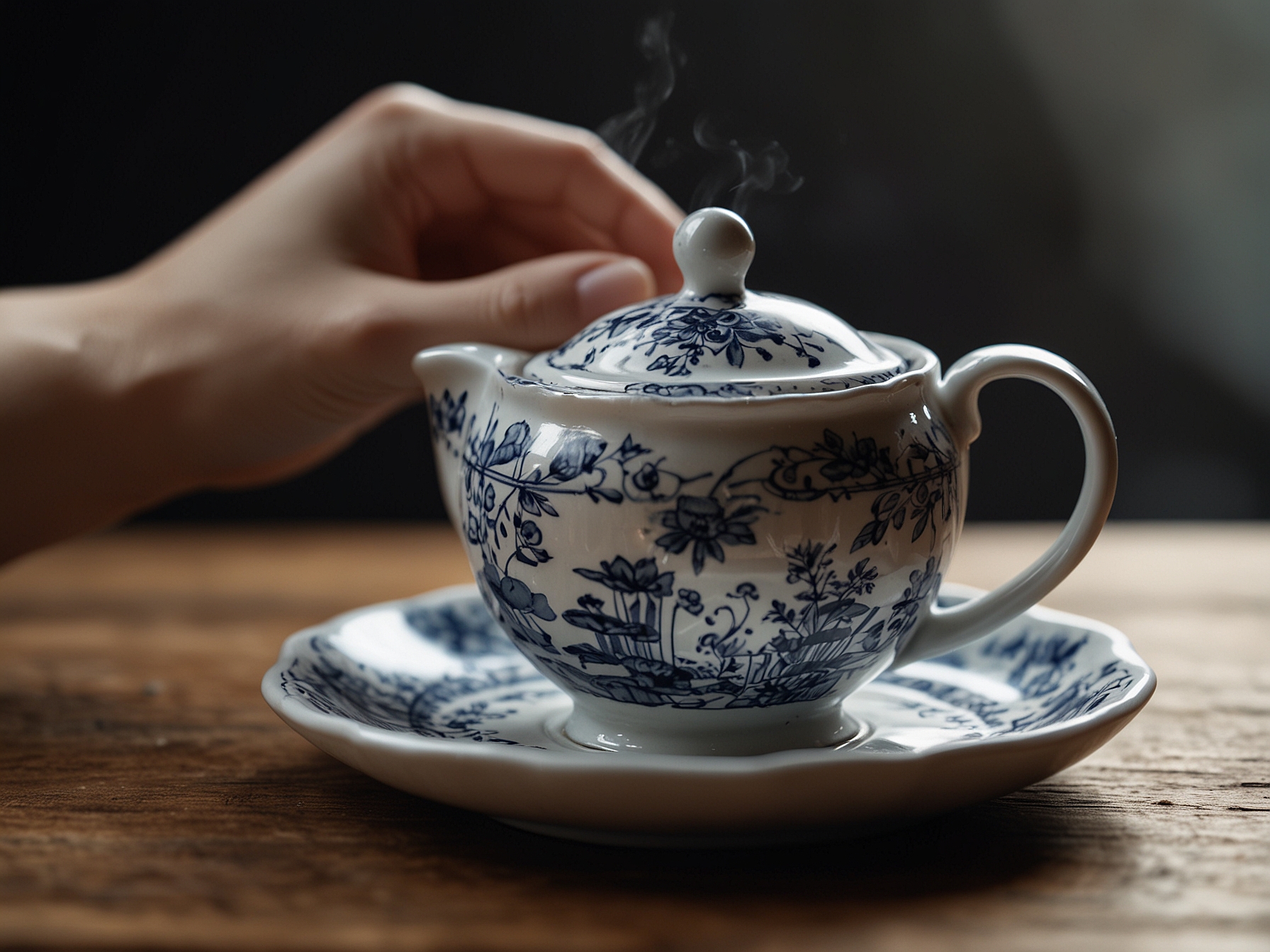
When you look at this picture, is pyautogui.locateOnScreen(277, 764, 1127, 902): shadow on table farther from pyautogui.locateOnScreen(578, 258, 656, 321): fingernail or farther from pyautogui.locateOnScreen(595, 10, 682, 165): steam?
pyautogui.locateOnScreen(595, 10, 682, 165): steam

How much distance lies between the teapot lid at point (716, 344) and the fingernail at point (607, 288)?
176 mm

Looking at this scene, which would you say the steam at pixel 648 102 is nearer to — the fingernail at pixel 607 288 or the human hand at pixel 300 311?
the human hand at pixel 300 311

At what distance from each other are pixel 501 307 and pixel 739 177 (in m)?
0.29

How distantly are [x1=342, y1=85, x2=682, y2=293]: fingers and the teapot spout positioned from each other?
429 millimetres

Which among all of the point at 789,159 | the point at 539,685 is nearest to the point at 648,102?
the point at 539,685

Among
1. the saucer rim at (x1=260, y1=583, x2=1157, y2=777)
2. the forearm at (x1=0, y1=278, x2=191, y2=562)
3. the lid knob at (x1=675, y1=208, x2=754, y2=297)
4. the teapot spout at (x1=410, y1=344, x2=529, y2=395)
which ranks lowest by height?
the forearm at (x1=0, y1=278, x2=191, y2=562)

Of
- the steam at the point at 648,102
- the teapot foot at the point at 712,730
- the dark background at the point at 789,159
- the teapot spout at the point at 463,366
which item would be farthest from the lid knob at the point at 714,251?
the dark background at the point at 789,159

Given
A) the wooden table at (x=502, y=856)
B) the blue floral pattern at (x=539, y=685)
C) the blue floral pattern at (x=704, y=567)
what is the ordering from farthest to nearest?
the blue floral pattern at (x=539, y=685) < the blue floral pattern at (x=704, y=567) < the wooden table at (x=502, y=856)

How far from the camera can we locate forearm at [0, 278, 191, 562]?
3.63 feet

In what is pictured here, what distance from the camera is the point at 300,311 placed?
1.07 m

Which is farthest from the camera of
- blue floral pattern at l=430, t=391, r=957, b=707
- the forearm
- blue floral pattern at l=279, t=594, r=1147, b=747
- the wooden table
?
the forearm

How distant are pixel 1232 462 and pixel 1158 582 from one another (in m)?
1.24

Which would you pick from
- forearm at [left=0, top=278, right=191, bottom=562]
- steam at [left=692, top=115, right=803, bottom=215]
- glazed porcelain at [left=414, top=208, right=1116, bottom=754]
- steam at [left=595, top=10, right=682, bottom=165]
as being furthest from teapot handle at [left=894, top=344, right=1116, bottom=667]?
forearm at [left=0, top=278, right=191, bottom=562]

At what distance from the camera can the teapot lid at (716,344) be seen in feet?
2.29
